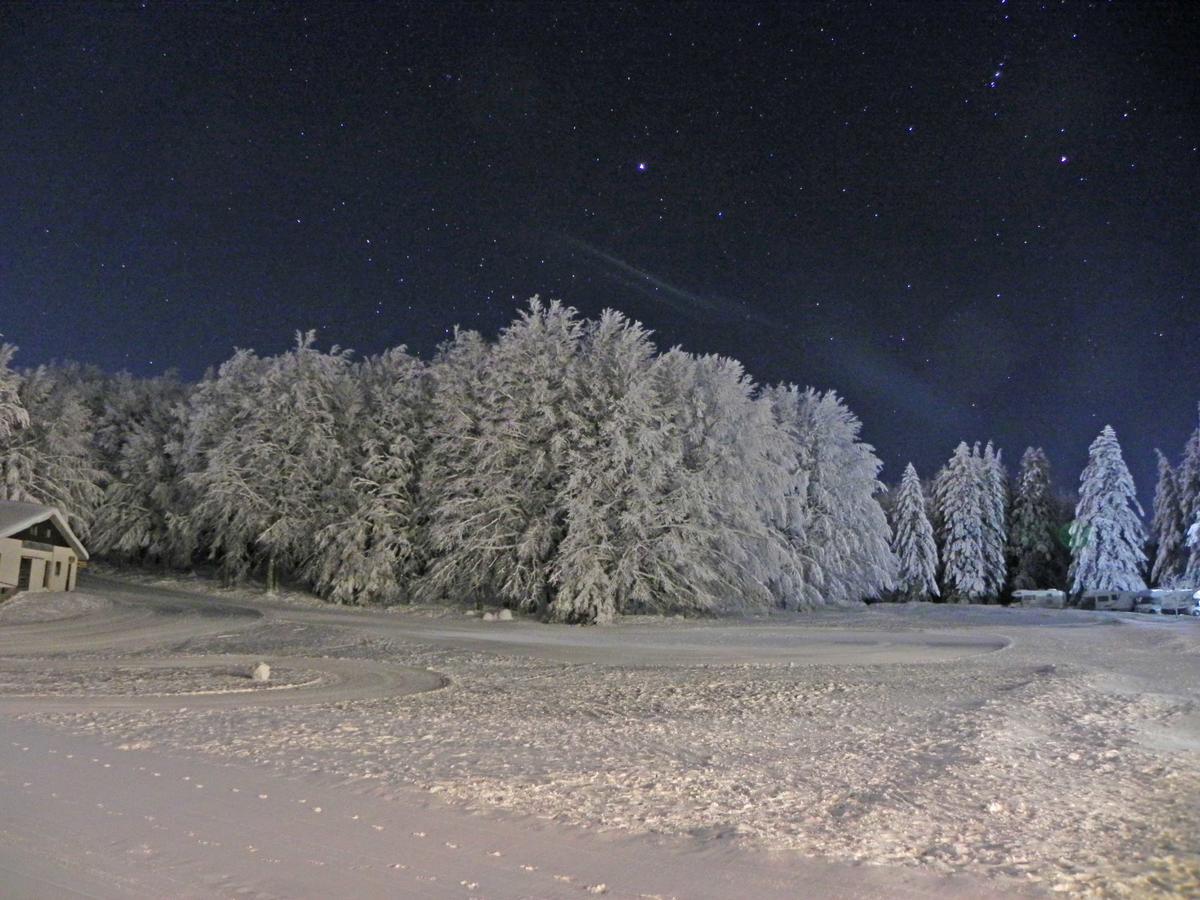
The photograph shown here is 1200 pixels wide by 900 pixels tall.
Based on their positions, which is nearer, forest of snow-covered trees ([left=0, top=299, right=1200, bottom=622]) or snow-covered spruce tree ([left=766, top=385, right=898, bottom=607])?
forest of snow-covered trees ([left=0, top=299, right=1200, bottom=622])

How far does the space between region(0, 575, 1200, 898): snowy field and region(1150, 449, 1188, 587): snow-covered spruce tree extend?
1441 inches

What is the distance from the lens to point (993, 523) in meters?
60.1

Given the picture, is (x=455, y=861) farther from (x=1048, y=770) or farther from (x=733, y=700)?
(x=733, y=700)

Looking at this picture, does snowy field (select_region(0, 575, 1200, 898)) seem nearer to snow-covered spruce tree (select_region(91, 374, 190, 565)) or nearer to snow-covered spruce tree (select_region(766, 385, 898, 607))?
snow-covered spruce tree (select_region(766, 385, 898, 607))

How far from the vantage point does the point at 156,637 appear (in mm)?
25062

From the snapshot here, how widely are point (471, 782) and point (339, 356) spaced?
40.6 m

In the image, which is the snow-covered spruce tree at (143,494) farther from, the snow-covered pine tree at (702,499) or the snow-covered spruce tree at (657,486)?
the snow-covered pine tree at (702,499)

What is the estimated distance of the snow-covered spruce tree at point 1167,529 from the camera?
51.4m

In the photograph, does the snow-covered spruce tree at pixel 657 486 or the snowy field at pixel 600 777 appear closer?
the snowy field at pixel 600 777

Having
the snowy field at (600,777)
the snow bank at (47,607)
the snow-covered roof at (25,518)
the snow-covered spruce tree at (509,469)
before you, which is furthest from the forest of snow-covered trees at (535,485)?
the snowy field at (600,777)

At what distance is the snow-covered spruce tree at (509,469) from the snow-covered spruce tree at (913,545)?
29749 millimetres

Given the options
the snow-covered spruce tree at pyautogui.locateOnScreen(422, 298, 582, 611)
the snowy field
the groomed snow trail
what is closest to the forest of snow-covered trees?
the snow-covered spruce tree at pyautogui.locateOnScreen(422, 298, 582, 611)

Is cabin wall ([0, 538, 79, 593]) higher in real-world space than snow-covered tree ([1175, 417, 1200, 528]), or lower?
lower

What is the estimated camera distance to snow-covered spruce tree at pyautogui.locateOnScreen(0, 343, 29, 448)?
45.5 metres
